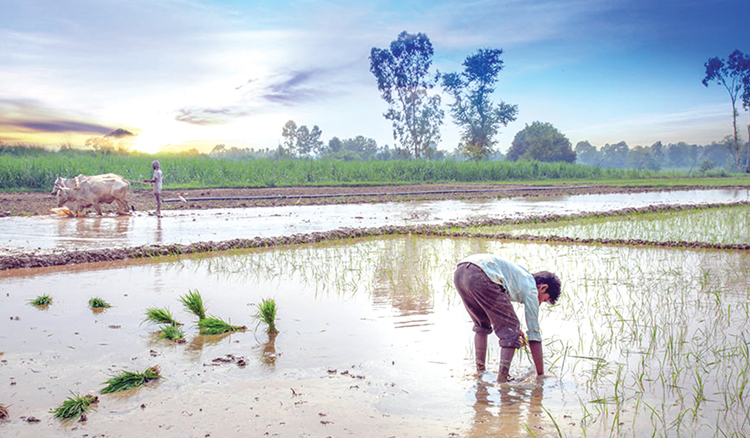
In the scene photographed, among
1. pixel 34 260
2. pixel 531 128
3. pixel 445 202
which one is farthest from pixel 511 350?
pixel 531 128

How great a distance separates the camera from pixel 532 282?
4312 mm

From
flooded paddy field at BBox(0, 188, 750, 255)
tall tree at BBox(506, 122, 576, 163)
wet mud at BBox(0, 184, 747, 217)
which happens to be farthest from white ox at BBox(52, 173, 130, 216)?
tall tree at BBox(506, 122, 576, 163)

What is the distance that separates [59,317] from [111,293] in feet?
3.82

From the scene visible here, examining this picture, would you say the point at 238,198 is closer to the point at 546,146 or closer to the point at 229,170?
the point at 229,170

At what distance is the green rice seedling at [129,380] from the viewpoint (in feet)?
13.4

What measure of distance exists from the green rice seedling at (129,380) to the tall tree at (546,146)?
58985mm

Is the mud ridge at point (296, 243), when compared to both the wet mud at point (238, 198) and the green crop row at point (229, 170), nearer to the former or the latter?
the wet mud at point (238, 198)

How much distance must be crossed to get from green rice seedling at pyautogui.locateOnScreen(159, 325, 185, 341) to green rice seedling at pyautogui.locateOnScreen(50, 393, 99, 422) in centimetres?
148

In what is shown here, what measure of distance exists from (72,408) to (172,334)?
1.62m

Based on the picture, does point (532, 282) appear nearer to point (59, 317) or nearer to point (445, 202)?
point (59, 317)

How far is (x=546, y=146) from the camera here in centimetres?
6388

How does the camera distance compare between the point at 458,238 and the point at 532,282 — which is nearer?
the point at 532,282

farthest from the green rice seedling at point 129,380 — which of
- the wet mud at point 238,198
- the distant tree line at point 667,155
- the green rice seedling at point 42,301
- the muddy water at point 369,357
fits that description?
the distant tree line at point 667,155

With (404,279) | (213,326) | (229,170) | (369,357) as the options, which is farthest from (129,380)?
(229,170)
